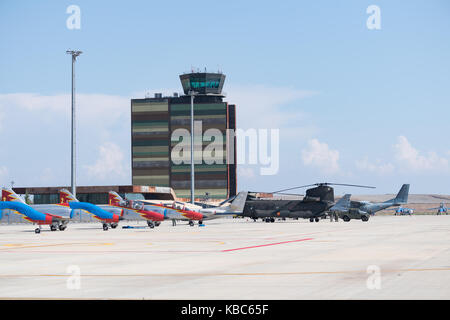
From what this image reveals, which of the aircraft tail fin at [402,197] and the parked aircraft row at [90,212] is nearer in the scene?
the parked aircraft row at [90,212]

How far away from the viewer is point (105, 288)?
15070 mm

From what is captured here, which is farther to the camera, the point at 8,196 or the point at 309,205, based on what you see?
the point at 309,205

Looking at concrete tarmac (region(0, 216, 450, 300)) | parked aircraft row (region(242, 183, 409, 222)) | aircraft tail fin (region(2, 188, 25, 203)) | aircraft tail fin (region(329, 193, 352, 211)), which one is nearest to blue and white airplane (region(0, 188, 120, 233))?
aircraft tail fin (region(2, 188, 25, 203))

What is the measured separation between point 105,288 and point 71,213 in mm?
40860

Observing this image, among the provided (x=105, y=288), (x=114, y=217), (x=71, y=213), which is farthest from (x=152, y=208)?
(x=105, y=288)

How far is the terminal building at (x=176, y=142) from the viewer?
179125 millimetres

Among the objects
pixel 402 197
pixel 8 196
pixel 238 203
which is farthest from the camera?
pixel 402 197

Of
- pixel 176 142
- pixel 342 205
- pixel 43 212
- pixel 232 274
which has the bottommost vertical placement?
pixel 342 205

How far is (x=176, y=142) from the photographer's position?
184m

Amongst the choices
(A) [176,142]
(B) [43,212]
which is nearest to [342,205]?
(B) [43,212]

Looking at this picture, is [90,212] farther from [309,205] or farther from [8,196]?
[309,205]

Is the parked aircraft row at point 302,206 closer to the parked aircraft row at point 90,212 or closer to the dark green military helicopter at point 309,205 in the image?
the dark green military helicopter at point 309,205

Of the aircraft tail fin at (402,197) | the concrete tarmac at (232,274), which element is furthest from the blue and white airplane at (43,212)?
the aircraft tail fin at (402,197)
